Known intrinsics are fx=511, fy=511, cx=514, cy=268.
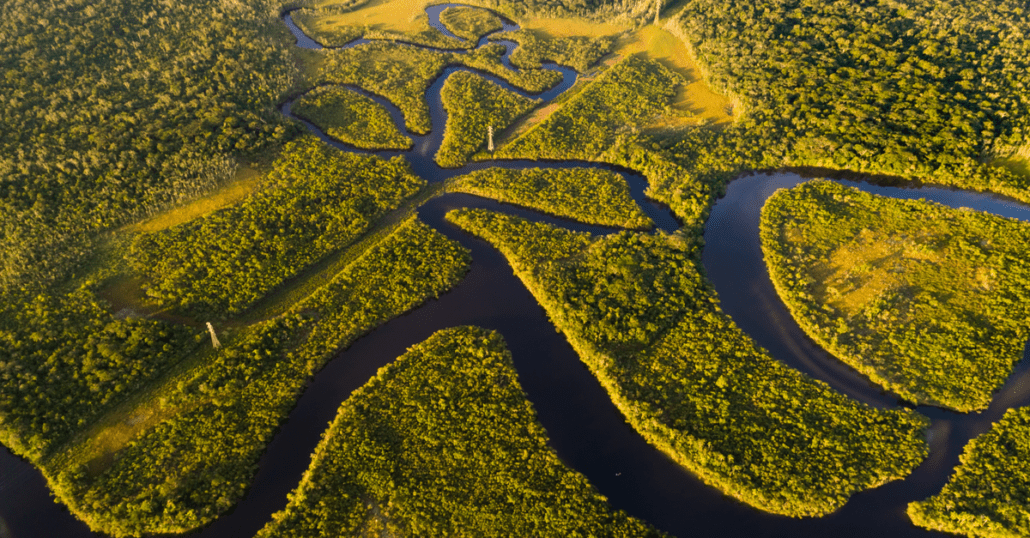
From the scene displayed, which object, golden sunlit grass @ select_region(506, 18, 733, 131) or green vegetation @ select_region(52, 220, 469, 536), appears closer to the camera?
green vegetation @ select_region(52, 220, 469, 536)

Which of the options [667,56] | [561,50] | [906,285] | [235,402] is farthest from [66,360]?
[667,56]

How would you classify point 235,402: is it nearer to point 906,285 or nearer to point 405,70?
point 906,285

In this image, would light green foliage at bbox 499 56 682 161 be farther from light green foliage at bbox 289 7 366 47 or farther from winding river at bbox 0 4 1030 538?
light green foliage at bbox 289 7 366 47

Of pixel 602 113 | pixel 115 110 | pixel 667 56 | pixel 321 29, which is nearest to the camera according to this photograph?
pixel 115 110

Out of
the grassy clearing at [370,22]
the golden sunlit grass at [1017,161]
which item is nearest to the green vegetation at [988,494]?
the golden sunlit grass at [1017,161]

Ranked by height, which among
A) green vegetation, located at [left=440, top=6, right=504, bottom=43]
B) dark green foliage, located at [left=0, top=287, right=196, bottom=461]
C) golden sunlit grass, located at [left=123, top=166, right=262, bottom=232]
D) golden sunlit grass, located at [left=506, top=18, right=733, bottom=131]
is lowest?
dark green foliage, located at [left=0, top=287, right=196, bottom=461]

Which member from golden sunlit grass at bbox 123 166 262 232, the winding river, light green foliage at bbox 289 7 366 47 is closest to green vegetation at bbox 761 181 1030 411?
the winding river
